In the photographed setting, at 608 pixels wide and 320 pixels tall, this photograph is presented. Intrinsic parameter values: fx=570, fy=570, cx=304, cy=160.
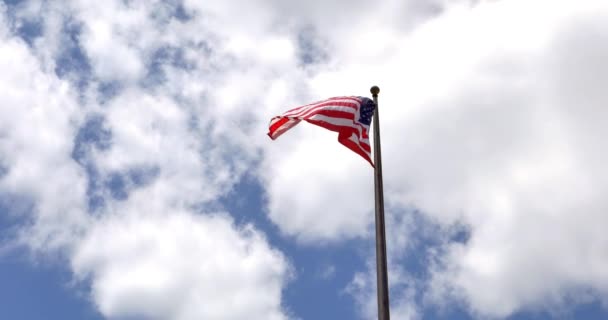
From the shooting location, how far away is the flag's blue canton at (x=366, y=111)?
786 inches

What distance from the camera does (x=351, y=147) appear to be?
19.2 metres

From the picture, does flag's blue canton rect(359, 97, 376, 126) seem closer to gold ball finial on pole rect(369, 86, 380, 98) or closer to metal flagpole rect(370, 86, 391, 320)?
gold ball finial on pole rect(369, 86, 380, 98)

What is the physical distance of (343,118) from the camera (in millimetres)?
19469

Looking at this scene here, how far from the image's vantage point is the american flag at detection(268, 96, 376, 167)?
19.3 metres

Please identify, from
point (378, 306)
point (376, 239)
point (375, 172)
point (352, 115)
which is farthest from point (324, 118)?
point (378, 306)

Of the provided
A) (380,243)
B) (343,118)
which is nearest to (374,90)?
(343,118)

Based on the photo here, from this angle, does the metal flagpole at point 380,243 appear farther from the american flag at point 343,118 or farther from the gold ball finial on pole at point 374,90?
the gold ball finial on pole at point 374,90

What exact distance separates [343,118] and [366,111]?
1175 mm

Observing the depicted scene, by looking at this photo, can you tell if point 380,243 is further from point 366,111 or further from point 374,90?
point 374,90

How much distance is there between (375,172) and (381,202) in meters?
1.10

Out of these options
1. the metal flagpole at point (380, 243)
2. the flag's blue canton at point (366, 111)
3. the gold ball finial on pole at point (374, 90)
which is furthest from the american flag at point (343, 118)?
the metal flagpole at point (380, 243)

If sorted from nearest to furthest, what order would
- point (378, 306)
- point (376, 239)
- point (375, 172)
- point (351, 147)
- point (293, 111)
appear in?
point (378, 306), point (376, 239), point (375, 172), point (351, 147), point (293, 111)

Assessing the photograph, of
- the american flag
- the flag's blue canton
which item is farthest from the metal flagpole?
the flag's blue canton

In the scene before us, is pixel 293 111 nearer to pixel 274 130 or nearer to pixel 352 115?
pixel 274 130
